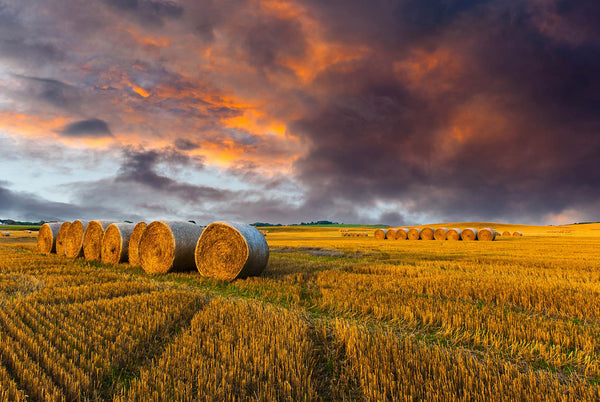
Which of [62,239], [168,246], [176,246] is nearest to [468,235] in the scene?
[176,246]

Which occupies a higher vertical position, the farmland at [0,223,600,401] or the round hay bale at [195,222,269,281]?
the round hay bale at [195,222,269,281]

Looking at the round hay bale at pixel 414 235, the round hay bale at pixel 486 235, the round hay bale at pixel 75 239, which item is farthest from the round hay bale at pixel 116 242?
the round hay bale at pixel 486 235

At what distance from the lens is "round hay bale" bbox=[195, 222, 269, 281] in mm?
8297

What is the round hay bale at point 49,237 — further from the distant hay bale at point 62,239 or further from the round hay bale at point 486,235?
the round hay bale at point 486,235

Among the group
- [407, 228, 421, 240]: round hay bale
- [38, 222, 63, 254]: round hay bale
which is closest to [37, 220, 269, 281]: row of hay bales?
[38, 222, 63, 254]: round hay bale

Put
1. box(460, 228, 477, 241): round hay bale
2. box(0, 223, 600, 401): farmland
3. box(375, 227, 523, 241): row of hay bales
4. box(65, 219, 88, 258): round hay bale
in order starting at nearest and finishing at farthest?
1. box(0, 223, 600, 401): farmland
2. box(65, 219, 88, 258): round hay bale
3. box(375, 227, 523, 241): row of hay bales
4. box(460, 228, 477, 241): round hay bale

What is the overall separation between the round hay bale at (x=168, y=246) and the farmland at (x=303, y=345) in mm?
3271

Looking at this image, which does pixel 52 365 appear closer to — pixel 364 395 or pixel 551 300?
pixel 364 395

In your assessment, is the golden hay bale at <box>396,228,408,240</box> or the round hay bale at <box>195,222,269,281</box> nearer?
the round hay bale at <box>195,222,269,281</box>

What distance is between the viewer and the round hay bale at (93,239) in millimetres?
12492

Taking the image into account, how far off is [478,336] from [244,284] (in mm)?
5165

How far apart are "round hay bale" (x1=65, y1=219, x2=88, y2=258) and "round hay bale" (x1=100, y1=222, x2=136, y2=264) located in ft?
7.58

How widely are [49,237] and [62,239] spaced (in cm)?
142

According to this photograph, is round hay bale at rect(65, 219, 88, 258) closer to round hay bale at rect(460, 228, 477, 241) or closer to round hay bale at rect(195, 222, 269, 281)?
round hay bale at rect(195, 222, 269, 281)
